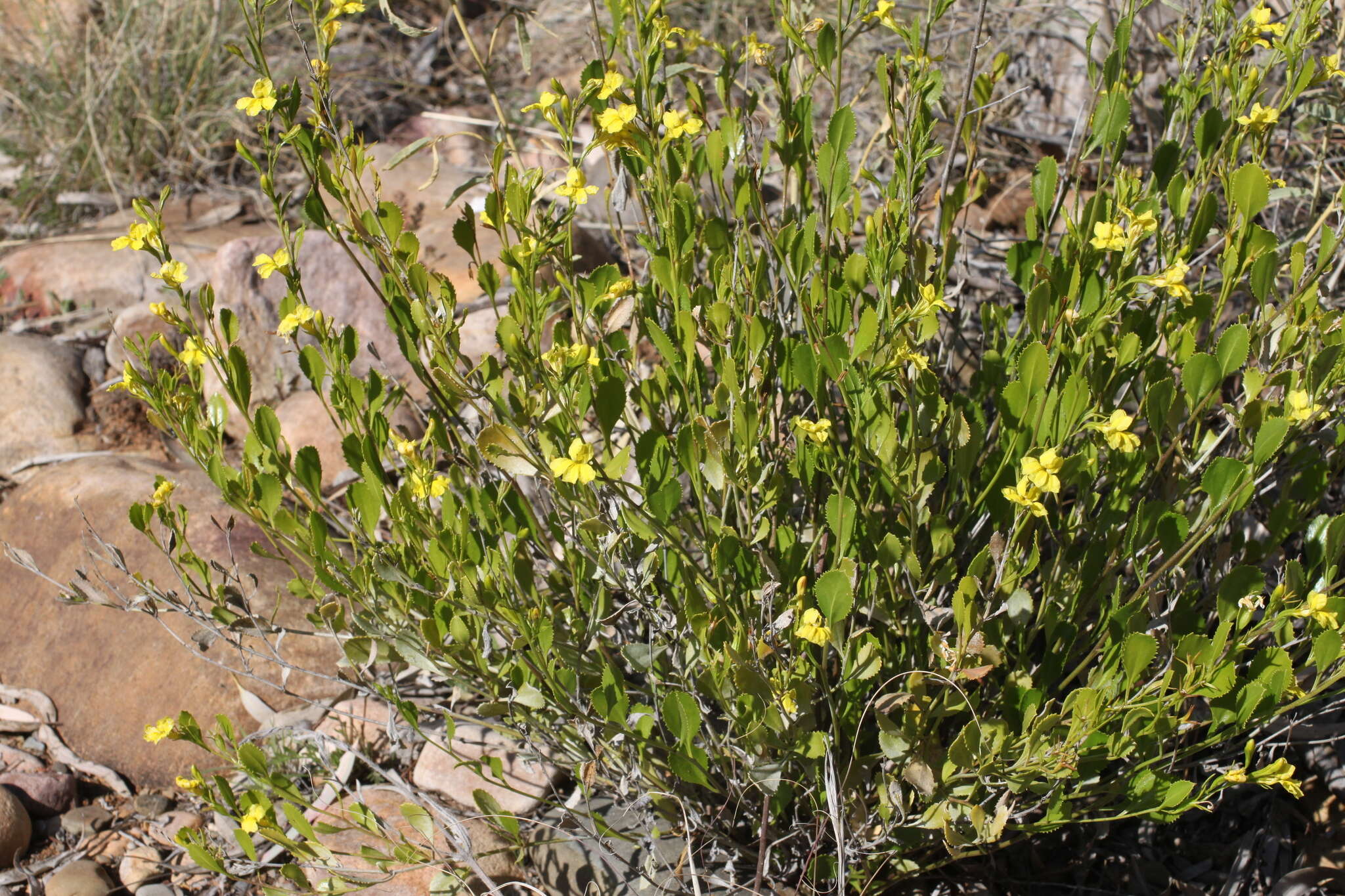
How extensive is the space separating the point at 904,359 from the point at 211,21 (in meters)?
5.75

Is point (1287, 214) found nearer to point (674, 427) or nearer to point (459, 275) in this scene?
point (674, 427)

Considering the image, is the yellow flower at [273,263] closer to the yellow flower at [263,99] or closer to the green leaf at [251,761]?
the yellow flower at [263,99]

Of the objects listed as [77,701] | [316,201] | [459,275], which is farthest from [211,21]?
[316,201]

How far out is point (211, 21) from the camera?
20.1 ft

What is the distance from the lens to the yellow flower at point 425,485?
188cm

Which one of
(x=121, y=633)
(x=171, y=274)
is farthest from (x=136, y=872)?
(x=171, y=274)

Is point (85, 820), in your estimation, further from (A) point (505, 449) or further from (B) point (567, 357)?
(B) point (567, 357)

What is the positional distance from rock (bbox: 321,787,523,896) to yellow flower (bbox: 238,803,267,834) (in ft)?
0.80

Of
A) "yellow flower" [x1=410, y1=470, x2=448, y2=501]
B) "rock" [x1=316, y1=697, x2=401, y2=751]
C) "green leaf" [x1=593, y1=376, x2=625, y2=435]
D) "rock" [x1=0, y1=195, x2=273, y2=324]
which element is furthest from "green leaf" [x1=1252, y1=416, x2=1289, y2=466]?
"rock" [x1=0, y1=195, x2=273, y2=324]

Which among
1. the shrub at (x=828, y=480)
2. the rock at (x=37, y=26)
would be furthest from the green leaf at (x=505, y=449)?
the rock at (x=37, y=26)

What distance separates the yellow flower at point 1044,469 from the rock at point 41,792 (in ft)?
8.76

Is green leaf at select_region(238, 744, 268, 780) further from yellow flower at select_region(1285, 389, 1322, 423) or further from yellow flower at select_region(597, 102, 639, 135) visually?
yellow flower at select_region(1285, 389, 1322, 423)

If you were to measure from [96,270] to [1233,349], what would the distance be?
4.77 meters

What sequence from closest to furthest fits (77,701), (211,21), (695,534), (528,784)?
1. (695,534)
2. (528,784)
3. (77,701)
4. (211,21)
